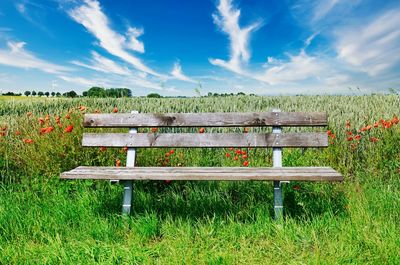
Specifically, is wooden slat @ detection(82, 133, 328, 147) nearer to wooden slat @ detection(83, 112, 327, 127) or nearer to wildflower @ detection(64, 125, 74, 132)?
wooden slat @ detection(83, 112, 327, 127)

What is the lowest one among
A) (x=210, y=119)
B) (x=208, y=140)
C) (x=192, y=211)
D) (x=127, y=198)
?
(x=192, y=211)

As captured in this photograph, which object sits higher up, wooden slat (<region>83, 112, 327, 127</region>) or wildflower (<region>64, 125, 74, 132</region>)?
wooden slat (<region>83, 112, 327, 127</region>)

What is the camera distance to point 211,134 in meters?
3.42

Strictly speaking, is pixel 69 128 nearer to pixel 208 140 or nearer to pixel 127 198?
pixel 127 198

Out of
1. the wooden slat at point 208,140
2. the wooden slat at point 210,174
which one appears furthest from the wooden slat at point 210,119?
the wooden slat at point 210,174

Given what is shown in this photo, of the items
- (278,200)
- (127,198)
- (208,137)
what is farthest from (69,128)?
(278,200)

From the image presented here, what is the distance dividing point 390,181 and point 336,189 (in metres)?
0.70

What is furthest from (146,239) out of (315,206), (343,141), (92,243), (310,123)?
(343,141)

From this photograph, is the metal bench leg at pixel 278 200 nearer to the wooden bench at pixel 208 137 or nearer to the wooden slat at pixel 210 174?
the wooden bench at pixel 208 137

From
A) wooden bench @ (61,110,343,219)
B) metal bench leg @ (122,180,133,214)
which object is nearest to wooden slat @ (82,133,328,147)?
wooden bench @ (61,110,343,219)

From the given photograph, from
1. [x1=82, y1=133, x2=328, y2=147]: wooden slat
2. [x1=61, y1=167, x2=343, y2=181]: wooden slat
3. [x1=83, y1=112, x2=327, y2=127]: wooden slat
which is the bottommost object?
[x1=61, y1=167, x2=343, y2=181]: wooden slat

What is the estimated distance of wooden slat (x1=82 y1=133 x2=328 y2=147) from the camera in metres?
3.32

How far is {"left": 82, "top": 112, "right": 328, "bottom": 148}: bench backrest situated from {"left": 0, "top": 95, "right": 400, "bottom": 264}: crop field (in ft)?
1.67

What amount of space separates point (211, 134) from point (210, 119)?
0.48ft
